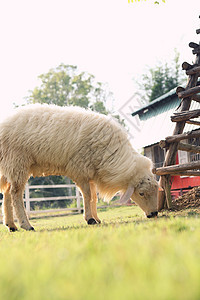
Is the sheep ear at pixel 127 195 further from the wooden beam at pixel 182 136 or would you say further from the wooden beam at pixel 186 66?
the wooden beam at pixel 186 66

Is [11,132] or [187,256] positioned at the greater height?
[11,132]

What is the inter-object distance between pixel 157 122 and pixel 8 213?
1251cm

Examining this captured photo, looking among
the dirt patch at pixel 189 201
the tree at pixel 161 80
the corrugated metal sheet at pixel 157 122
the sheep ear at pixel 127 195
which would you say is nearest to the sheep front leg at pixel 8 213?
the sheep ear at pixel 127 195

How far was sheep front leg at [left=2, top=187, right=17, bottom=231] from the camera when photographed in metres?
5.97

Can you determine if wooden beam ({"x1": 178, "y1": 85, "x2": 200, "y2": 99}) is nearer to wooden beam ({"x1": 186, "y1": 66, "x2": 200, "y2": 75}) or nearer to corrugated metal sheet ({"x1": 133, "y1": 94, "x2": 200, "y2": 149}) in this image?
wooden beam ({"x1": 186, "y1": 66, "x2": 200, "y2": 75})

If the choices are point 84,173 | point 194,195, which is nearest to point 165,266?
point 84,173

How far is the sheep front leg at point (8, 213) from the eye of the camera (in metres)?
5.97

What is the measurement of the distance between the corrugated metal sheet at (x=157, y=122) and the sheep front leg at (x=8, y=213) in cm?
1087

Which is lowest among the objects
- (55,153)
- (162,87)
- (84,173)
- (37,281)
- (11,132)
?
(37,281)

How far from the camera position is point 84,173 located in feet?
18.8

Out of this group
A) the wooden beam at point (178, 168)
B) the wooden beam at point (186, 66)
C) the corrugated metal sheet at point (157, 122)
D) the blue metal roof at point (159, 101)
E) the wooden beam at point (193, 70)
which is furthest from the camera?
the blue metal roof at point (159, 101)

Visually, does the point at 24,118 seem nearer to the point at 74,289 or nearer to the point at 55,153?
the point at 55,153

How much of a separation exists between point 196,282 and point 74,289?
392 mm

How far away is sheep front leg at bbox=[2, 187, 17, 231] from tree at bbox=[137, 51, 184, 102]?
25.5 m
